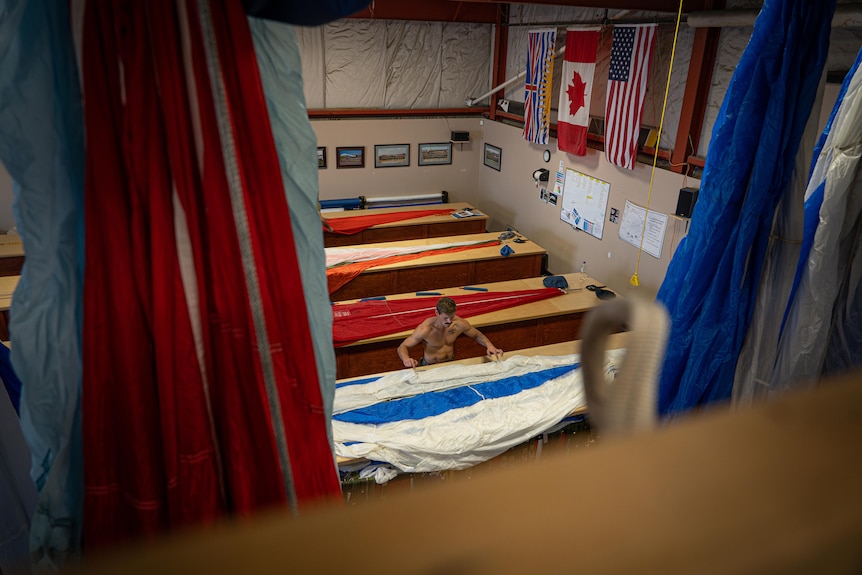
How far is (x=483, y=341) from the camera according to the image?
505cm

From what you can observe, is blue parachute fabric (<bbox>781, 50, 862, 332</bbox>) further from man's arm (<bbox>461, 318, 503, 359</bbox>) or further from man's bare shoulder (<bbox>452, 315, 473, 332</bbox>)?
man's bare shoulder (<bbox>452, 315, 473, 332</bbox>)

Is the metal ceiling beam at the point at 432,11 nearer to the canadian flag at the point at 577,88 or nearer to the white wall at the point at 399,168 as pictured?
the white wall at the point at 399,168

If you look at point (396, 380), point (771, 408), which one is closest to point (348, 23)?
point (396, 380)

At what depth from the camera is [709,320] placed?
2000 mm

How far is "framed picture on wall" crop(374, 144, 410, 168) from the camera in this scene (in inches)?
379

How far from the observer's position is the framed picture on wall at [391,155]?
9625 millimetres

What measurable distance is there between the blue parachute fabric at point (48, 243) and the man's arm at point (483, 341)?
12.6ft

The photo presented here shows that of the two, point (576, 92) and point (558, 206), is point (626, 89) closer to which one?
point (576, 92)

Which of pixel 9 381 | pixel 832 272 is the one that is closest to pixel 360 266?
pixel 9 381

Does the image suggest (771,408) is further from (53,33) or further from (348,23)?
(348,23)

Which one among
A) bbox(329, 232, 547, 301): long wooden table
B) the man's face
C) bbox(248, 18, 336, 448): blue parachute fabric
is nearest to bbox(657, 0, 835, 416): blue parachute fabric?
bbox(248, 18, 336, 448): blue parachute fabric

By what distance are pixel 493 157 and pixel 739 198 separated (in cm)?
836

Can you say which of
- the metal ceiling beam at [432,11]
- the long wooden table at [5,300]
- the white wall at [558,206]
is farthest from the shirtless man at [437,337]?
the metal ceiling beam at [432,11]

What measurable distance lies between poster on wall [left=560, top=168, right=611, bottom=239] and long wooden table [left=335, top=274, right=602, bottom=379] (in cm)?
141
